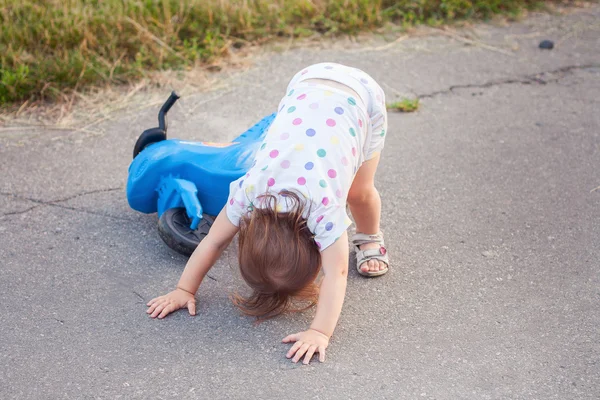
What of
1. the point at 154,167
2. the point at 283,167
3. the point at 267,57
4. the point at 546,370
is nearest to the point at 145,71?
the point at 267,57

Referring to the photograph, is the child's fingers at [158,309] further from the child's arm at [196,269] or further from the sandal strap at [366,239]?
the sandal strap at [366,239]

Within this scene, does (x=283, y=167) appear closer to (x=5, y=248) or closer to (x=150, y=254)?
(x=150, y=254)

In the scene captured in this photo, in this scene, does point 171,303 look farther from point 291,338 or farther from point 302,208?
point 302,208

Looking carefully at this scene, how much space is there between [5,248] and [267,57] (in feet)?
7.85

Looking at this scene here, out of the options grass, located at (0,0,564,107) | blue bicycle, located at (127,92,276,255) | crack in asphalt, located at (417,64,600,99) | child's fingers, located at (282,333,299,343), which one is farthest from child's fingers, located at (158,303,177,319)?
crack in asphalt, located at (417,64,600,99)

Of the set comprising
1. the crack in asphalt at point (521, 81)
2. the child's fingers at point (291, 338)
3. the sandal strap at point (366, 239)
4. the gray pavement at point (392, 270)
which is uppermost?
the crack in asphalt at point (521, 81)

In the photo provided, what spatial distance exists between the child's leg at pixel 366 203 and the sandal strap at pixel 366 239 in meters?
0.01

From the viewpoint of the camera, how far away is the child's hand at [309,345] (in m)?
2.61

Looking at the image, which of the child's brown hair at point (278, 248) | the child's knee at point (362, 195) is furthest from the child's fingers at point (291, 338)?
the child's knee at point (362, 195)

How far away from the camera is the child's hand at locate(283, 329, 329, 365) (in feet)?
8.56

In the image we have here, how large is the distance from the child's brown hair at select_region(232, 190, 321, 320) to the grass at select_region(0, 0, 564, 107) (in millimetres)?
2361

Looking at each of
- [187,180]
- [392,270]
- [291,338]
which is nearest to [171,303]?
[291,338]

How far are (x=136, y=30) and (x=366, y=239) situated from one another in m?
2.41

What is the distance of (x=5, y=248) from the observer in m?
3.24
